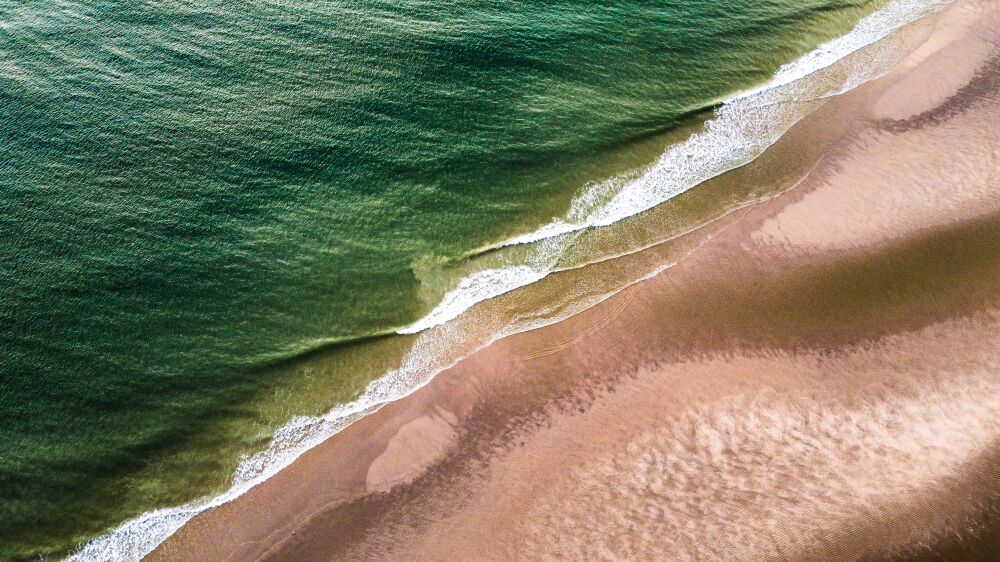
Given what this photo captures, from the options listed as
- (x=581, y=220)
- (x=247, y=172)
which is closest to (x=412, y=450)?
(x=581, y=220)

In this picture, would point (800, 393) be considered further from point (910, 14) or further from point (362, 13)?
point (362, 13)

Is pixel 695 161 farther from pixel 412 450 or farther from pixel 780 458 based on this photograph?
pixel 412 450

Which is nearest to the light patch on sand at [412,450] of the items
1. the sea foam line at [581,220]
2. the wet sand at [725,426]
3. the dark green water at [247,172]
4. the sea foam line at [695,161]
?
the wet sand at [725,426]

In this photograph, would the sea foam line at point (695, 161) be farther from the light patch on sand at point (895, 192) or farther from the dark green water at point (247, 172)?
the light patch on sand at point (895, 192)

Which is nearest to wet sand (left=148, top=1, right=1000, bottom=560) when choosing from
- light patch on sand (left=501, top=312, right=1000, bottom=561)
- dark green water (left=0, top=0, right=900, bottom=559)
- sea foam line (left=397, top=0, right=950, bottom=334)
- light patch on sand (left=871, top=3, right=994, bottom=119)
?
light patch on sand (left=501, top=312, right=1000, bottom=561)

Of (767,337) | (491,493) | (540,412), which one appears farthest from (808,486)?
(491,493)

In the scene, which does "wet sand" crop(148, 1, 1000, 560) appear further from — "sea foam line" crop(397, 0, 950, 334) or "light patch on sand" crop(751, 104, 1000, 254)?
"sea foam line" crop(397, 0, 950, 334)

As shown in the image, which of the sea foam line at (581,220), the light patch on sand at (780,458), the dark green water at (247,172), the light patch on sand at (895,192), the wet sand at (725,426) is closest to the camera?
the light patch on sand at (780,458)
